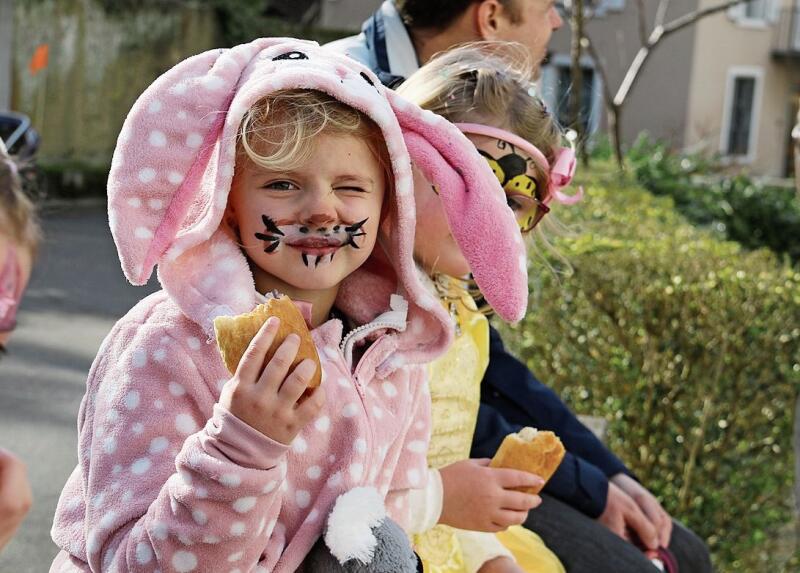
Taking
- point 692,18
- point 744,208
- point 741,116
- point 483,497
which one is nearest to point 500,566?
point 483,497

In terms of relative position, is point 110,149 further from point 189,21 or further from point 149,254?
point 149,254

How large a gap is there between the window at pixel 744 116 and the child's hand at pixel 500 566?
96.9 ft

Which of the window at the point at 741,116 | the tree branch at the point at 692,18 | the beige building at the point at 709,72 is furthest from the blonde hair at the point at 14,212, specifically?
the window at the point at 741,116

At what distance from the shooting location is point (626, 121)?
29.3m

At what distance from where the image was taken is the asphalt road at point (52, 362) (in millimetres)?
5091

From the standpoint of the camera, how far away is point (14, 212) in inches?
83.7

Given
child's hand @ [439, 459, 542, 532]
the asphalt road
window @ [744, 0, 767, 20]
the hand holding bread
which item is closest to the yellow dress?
child's hand @ [439, 459, 542, 532]

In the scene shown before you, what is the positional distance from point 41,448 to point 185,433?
4.40 meters

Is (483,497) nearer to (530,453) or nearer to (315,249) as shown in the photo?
(530,453)

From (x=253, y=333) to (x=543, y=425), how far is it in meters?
1.69

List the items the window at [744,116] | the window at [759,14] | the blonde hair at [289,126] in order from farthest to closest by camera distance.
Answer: the window at [744,116] < the window at [759,14] < the blonde hair at [289,126]

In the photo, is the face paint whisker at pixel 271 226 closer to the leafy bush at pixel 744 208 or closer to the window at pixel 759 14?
the leafy bush at pixel 744 208

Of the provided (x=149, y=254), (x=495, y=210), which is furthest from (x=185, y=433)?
(x=495, y=210)

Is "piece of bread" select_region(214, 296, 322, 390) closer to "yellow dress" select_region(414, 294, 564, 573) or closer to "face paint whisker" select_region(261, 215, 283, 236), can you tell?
"face paint whisker" select_region(261, 215, 283, 236)
